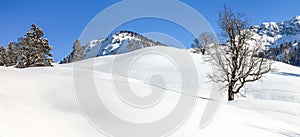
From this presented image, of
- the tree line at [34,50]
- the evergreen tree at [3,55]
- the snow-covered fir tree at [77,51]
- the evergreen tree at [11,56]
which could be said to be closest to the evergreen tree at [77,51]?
the snow-covered fir tree at [77,51]

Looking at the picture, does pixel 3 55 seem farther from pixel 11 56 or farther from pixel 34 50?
pixel 34 50

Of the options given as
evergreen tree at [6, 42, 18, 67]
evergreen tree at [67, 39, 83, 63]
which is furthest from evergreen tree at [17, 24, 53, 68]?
evergreen tree at [67, 39, 83, 63]

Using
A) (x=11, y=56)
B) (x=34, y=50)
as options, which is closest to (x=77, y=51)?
(x=11, y=56)

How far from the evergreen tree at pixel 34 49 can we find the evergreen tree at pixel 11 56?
14668 mm

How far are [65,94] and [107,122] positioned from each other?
Answer: 1.25 meters

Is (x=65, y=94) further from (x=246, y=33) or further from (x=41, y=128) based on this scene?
(x=246, y=33)

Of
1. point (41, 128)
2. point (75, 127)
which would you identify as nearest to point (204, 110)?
point (75, 127)

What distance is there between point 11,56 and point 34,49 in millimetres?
16990

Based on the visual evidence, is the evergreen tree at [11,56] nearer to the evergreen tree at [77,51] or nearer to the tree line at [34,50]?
the tree line at [34,50]

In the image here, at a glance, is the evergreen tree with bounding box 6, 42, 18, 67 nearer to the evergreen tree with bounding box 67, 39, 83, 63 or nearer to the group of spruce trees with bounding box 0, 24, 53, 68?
the group of spruce trees with bounding box 0, 24, 53, 68

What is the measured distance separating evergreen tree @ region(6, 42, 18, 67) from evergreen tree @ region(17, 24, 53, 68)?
14668mm

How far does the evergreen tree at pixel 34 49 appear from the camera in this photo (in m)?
36.8

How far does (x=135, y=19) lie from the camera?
9.22m

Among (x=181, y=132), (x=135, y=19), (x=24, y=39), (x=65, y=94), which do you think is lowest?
(x=181, y=132)
